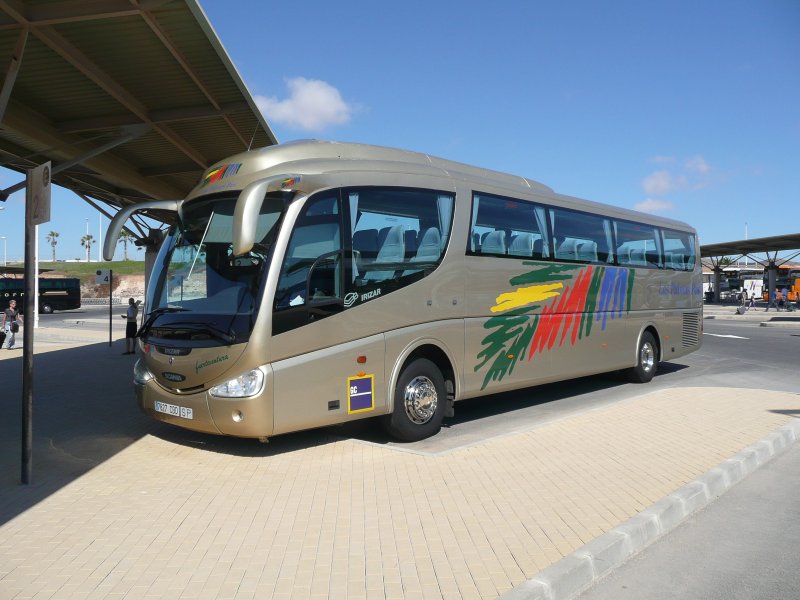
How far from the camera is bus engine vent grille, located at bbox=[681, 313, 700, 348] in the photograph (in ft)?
48.6

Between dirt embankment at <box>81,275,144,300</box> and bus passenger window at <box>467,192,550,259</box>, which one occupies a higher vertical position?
bus passenger window at <box>467,192,550,259</box>

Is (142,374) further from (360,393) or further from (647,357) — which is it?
(647,357)

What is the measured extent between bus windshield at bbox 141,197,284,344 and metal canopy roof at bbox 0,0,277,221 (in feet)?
7.53

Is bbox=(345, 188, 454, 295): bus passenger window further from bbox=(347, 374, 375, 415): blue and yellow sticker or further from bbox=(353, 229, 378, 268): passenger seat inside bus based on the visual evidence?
bbox=(347, 374, 375, 415): blue and yellow sticker

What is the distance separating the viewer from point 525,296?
1005 centimetres

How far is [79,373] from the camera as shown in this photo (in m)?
14.6

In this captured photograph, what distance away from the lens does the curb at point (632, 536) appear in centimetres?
398

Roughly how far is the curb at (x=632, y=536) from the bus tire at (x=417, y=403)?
3172 millimetres

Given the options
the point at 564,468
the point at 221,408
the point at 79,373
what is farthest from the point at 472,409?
the point at 79,373

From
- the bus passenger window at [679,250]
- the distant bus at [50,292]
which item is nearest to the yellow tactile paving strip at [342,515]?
the bus passenger window at [679,250]

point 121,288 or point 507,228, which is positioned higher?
point 507,228

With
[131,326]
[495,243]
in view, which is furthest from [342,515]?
[131,326]

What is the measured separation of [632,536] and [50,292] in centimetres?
5782

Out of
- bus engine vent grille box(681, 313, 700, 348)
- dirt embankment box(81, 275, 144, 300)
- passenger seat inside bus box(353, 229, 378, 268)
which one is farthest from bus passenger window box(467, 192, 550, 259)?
dirt embankment box(81, 275, 144, 300)
